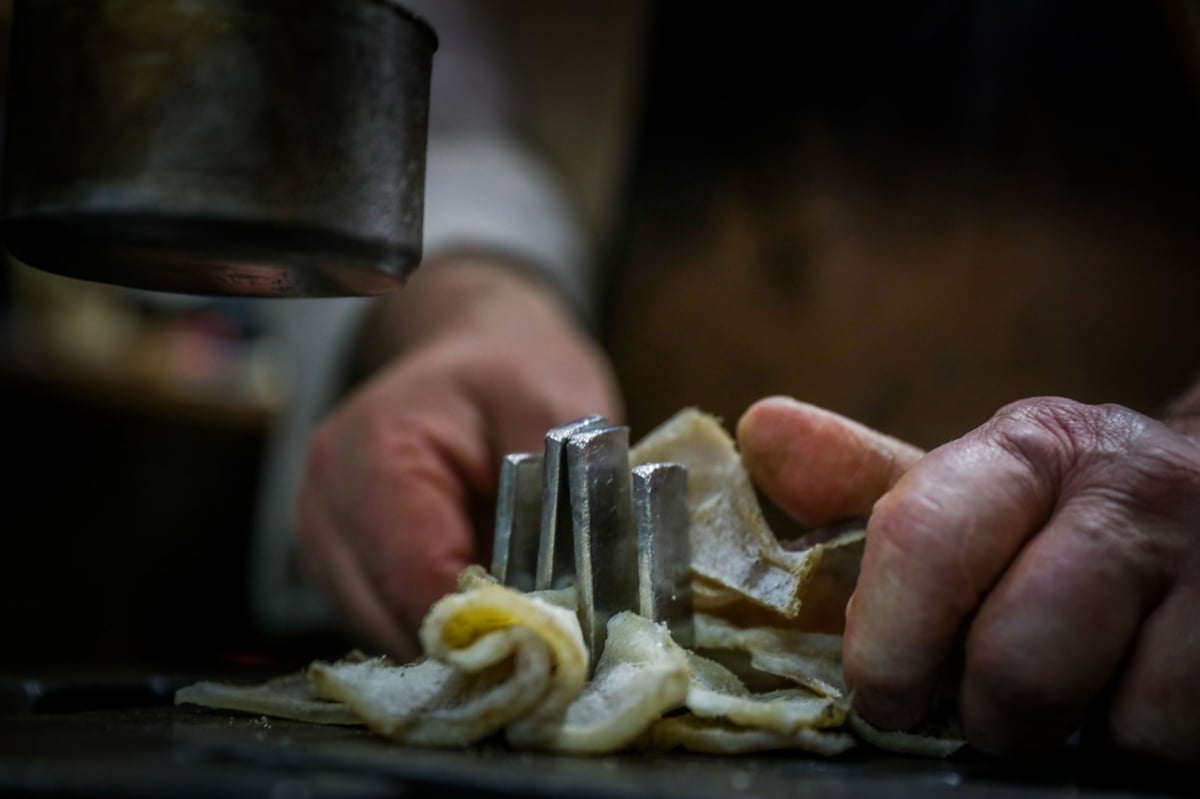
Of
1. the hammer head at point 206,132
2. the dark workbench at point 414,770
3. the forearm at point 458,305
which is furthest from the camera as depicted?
the forearm at point 458,305

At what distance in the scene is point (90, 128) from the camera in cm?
66

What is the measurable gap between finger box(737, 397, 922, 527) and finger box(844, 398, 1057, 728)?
0.51 feet

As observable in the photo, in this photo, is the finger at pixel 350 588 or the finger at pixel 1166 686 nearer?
the finger at pixel 1166 686

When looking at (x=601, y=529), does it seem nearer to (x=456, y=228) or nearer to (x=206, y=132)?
(x=206, y=132)

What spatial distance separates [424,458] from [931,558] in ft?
2.51

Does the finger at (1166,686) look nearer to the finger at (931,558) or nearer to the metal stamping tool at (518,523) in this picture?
the finger at (931,558)

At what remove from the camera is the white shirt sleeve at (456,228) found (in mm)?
2084

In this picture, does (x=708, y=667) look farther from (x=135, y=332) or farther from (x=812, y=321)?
(x=135, y=332)

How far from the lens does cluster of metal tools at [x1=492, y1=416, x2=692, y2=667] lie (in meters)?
0.83

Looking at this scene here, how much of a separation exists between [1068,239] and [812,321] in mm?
407

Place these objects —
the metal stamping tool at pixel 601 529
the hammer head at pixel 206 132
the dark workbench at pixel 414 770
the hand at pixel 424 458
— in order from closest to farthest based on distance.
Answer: the dark workbench at pixel 414 770 → the hammer head at pixel 206 132 → the metal stamping tool at pixel 601 529 → the hand at pixel 424 458

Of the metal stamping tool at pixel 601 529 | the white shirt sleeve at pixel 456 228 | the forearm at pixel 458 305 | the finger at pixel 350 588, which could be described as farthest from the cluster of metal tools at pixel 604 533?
the white shirt sleeve at pixel 456 228

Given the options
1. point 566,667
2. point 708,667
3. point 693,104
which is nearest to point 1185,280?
point 693,104

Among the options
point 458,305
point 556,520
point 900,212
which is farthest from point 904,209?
point 556,520
